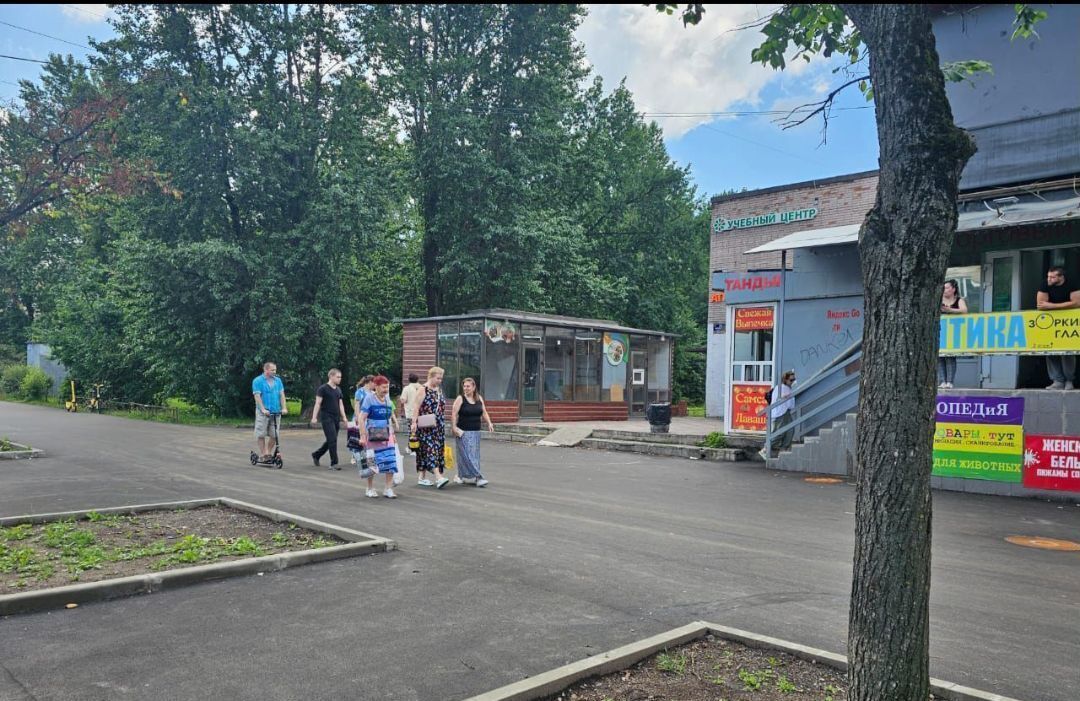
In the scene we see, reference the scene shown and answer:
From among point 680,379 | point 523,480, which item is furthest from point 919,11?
point 680,379

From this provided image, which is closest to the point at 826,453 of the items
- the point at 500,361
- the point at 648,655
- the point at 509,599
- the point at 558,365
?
the point at 509,599

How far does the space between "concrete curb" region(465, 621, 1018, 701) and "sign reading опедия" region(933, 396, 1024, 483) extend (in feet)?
33.1

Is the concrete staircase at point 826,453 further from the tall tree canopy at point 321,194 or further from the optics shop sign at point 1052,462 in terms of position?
the tall tree canopy at point 321,194

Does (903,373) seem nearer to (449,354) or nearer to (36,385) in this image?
(449,354)

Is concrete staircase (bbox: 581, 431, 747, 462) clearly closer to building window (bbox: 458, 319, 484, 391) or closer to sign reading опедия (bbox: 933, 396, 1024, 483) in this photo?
sign reading опедия (bbox: 933, 396, 1024, 483)

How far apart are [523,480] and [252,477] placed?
4.60 meters

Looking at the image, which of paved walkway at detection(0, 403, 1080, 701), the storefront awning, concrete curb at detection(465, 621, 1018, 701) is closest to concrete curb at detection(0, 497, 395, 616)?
paved walkway at detection(0, 403, 1080, 701)

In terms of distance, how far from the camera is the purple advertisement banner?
12594 millimetres

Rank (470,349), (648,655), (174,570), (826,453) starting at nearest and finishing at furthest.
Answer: (648,655) < (174,570) < (826,453) < (470,349)

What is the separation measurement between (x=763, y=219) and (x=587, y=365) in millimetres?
8500

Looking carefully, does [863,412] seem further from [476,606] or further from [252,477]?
[252,477]

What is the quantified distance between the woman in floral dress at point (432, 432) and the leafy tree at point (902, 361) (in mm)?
9098

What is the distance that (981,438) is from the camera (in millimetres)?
12969

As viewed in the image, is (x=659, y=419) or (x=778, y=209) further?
(x=778, y=209)
